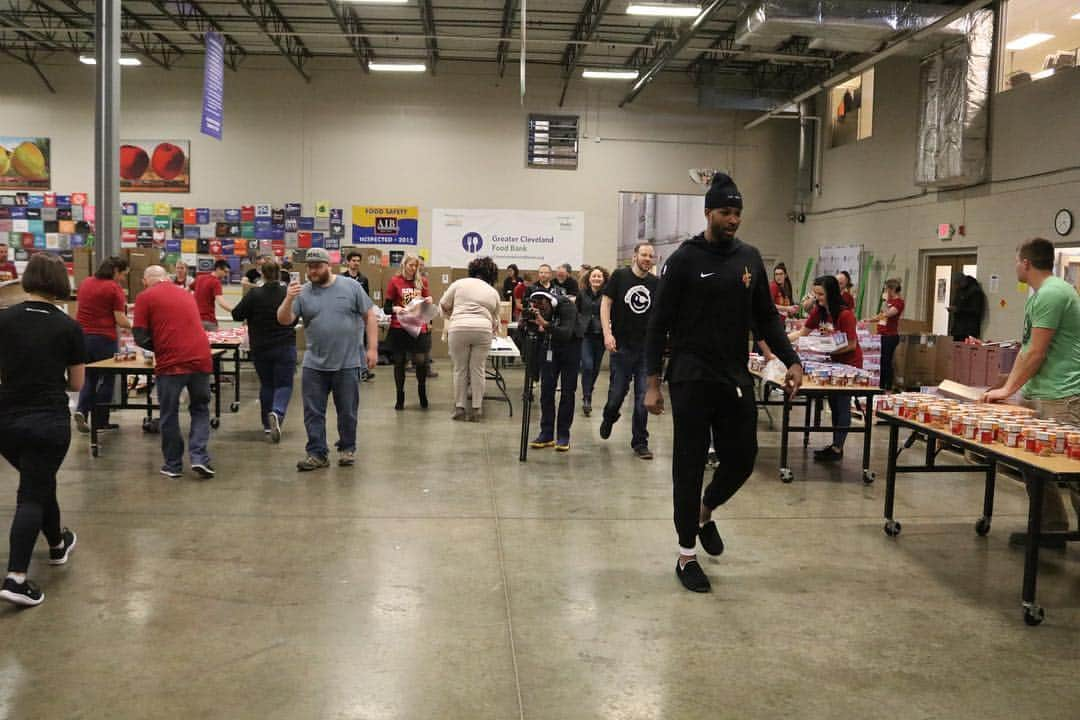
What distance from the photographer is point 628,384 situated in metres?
6.78

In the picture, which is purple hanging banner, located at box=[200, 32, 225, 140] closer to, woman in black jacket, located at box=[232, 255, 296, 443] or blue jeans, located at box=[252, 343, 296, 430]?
woman in black jacket, located at box=[232, 255, 296, 443]

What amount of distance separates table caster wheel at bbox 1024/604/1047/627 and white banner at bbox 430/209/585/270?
527 inches

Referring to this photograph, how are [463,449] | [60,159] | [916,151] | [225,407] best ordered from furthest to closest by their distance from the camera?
[60,159], [916,151], [225,407], [463,449]

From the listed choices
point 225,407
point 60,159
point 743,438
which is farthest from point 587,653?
point 60,159

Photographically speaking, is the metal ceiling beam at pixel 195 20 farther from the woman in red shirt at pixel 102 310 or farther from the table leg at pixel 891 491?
the table leg at pixel 891 491

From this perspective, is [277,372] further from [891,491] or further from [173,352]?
[891,491]

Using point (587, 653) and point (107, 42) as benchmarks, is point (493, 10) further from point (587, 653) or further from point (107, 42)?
point (587, 653)

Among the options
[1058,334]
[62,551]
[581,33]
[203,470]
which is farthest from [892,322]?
[62,551]

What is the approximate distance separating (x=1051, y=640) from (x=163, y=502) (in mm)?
4541

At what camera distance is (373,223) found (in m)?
16.2

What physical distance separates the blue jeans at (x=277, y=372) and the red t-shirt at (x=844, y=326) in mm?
4109

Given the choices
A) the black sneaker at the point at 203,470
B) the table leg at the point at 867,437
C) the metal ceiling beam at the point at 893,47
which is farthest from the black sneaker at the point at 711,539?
the metal ceiling beam at the point at 893,47

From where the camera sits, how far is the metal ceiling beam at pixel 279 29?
1309 centimetres

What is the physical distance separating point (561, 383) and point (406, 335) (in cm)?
244
